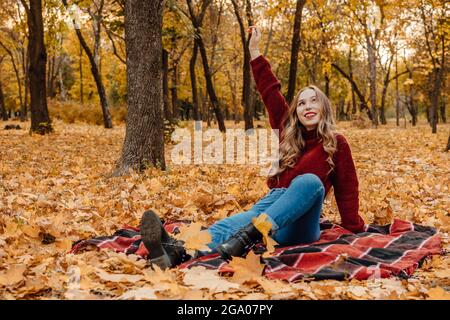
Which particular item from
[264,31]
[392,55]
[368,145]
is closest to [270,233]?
[368,145]

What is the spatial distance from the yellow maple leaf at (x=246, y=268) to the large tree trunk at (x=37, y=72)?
12.3 m

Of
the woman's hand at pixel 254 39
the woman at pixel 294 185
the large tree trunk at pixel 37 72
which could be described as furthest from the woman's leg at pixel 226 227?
the large tree trunk at pixel 37 72

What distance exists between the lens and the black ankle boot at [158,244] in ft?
9.39

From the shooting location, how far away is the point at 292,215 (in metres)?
3.20

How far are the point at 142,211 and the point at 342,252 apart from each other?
2.18m

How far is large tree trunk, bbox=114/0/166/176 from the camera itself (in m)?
6.84

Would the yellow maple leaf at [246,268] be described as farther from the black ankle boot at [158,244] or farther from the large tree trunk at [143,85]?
the large tree trunk at [143,85]

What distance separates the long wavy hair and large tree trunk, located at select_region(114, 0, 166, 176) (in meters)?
3.46

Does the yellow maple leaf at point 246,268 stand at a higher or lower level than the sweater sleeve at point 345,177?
lower

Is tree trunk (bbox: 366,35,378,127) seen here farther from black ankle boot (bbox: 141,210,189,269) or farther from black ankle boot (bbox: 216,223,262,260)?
black ankle boot (bbox: 141,210,189,269)

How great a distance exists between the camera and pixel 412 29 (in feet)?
93.1

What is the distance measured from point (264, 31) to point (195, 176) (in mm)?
22217

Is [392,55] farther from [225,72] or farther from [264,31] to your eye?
[225,72]

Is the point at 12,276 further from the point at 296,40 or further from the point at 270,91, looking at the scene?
the point at 296,40
